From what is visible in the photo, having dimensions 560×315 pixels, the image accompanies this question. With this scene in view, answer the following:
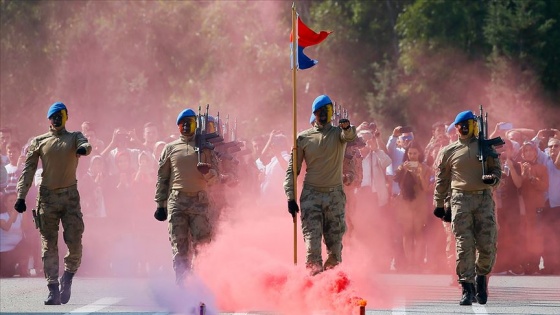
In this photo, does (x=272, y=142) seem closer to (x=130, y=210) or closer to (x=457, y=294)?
(x=130, y=210)

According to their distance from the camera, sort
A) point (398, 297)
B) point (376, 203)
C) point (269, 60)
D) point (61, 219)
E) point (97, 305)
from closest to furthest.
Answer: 1. point (97, 305)
2. point (61, 219)
3. point (398, 297)
4. point (376, 203)
5. point (269, 60)

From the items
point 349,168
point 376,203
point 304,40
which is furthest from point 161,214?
point 376,203

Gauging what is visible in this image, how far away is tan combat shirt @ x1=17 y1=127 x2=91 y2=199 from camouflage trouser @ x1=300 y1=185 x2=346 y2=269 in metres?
2.62

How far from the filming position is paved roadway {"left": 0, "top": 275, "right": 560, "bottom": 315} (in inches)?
650

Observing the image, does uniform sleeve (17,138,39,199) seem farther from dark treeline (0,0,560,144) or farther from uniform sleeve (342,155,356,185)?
dark treeline (0,0,560,144)

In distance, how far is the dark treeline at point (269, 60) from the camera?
125ft

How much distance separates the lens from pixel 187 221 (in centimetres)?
1703

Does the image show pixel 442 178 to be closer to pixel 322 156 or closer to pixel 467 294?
pixel 467 294

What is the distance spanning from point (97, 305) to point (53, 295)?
49 centimetres

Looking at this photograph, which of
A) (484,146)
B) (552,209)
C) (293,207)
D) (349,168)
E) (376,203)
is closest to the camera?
(293,207)

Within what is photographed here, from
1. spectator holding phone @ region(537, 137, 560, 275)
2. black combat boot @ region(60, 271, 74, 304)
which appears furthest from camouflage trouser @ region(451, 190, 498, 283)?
spectator holding phone @ region(537, 137, 560, 275)

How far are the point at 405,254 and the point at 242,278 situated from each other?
5.84 m

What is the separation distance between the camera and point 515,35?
4012cm

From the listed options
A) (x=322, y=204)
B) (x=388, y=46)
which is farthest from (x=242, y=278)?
(x=388, y=46)
